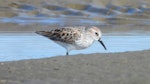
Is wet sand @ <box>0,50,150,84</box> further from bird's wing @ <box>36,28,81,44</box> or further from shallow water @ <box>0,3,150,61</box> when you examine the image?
shallow water @ <box>0,3,150,61</box>

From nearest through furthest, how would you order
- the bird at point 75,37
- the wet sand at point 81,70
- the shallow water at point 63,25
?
the wet sand at point 81,70 → the bird at point 75,37 → the shallow water at point 63,25

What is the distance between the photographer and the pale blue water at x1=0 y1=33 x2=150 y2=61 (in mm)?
9969

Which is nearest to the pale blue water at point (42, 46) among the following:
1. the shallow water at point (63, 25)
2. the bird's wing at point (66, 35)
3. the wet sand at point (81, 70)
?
the shallow water at point (63, 25)

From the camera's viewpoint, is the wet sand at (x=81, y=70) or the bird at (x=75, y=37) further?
the bird at (x=75, y=37)

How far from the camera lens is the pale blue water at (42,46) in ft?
32.7

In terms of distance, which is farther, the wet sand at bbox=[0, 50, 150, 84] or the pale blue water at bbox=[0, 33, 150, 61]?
the pale blue water at bbox=[0, 33, 150, 61]

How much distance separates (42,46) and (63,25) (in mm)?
4489

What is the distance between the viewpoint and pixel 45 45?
10.9m

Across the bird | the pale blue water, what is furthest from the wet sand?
the pale blue water

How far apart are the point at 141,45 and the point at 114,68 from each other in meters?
3.81

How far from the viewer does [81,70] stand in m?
7.20

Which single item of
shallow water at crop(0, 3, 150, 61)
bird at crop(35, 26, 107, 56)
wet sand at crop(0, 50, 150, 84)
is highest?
wet sand at crop(0, 50, 150, 84)

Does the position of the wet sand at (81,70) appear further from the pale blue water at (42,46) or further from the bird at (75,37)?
the pale blue water at (42,46)

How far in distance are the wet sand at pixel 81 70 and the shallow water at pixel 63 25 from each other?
73.1 inches
